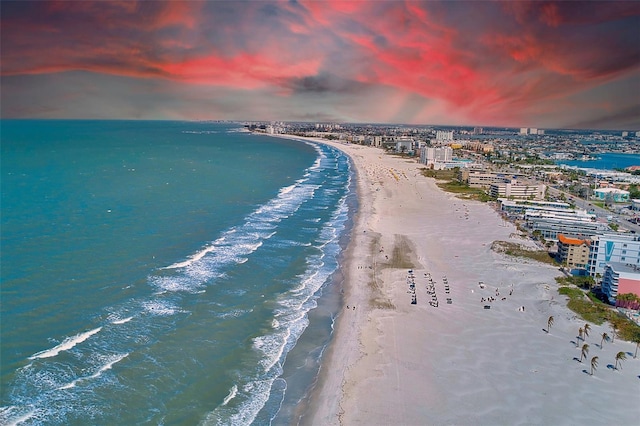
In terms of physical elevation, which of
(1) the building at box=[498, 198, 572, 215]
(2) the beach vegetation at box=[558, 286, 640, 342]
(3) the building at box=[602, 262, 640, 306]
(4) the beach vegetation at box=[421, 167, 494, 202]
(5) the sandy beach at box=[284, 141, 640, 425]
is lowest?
(5) the sandy beach at box=[284, 141, 640, 425]

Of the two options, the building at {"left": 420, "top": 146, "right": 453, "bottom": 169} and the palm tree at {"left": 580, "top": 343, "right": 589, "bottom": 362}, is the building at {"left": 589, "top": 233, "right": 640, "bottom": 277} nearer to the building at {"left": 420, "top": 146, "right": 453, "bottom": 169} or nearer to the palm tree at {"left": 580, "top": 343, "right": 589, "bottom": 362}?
the palm tree at {"left": 580, "top": 343, "right": 589, "bottom": 362}

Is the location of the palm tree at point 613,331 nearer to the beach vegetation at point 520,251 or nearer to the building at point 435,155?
the beach vegetation at point 520,251

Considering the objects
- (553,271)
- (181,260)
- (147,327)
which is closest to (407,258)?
(553,271)

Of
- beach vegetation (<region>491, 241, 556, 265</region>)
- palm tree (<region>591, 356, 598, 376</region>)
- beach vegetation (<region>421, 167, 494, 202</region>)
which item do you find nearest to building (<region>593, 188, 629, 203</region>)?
beach vegetation (<region>421, 167, 494, 202</region>)

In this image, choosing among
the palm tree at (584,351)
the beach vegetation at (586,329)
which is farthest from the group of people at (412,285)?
the palm tree at (584,351)

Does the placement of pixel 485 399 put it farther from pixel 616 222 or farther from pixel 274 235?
pixel 616 222
